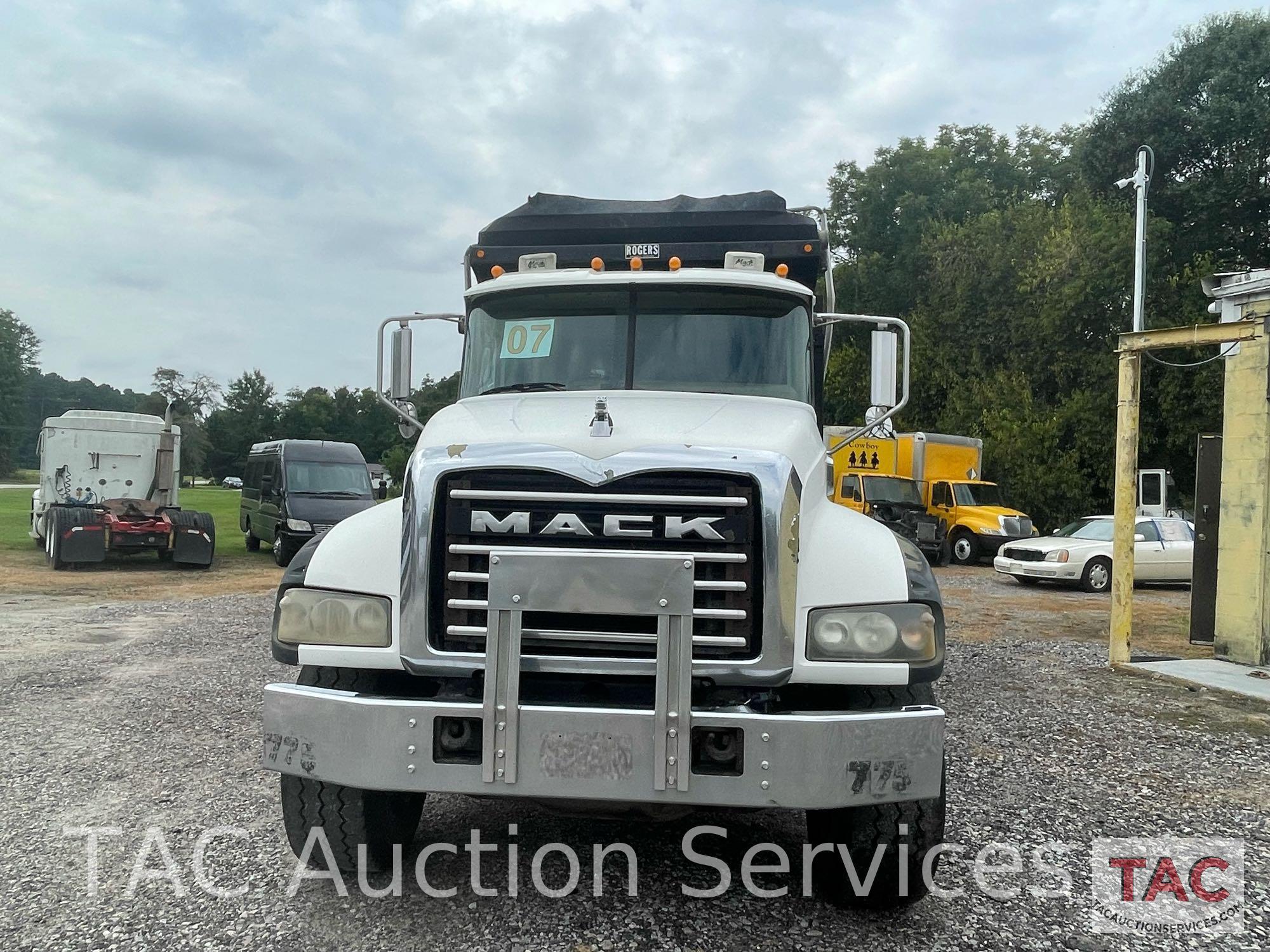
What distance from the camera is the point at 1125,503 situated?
8406 millimetres

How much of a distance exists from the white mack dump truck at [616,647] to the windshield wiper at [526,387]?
0.89 m

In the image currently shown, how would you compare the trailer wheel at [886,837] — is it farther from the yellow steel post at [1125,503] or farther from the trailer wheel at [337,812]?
the yellow steel post at [1125,503]

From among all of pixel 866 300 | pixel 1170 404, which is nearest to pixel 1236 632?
pixel 1170 404

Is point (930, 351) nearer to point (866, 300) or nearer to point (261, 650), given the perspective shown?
point (866, 300)

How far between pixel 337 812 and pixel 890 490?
18.7 metres

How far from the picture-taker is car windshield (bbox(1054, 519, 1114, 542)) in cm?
1673

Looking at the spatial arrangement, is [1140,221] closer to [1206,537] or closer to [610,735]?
[1206,537]

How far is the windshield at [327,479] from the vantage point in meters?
18.9

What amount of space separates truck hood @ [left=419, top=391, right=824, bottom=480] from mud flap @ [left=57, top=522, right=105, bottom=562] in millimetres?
15294

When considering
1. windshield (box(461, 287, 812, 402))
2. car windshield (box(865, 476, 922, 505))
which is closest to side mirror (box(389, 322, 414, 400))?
windshield (box(461, 287, 812, 402))

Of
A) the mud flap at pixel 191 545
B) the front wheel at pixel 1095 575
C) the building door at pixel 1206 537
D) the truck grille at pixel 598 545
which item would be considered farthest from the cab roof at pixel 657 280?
the mud flap at pixel 191 545

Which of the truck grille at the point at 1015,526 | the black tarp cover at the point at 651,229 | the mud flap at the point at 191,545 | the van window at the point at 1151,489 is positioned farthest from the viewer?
the van window at the point at 1151,489

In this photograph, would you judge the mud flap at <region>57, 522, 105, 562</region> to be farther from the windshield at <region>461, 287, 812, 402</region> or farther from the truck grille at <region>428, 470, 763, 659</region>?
the truck grille at <region>428, 470, 763, 659</region>

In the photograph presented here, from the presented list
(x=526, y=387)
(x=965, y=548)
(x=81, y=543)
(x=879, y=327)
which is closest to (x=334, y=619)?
(x=526, y=387)
